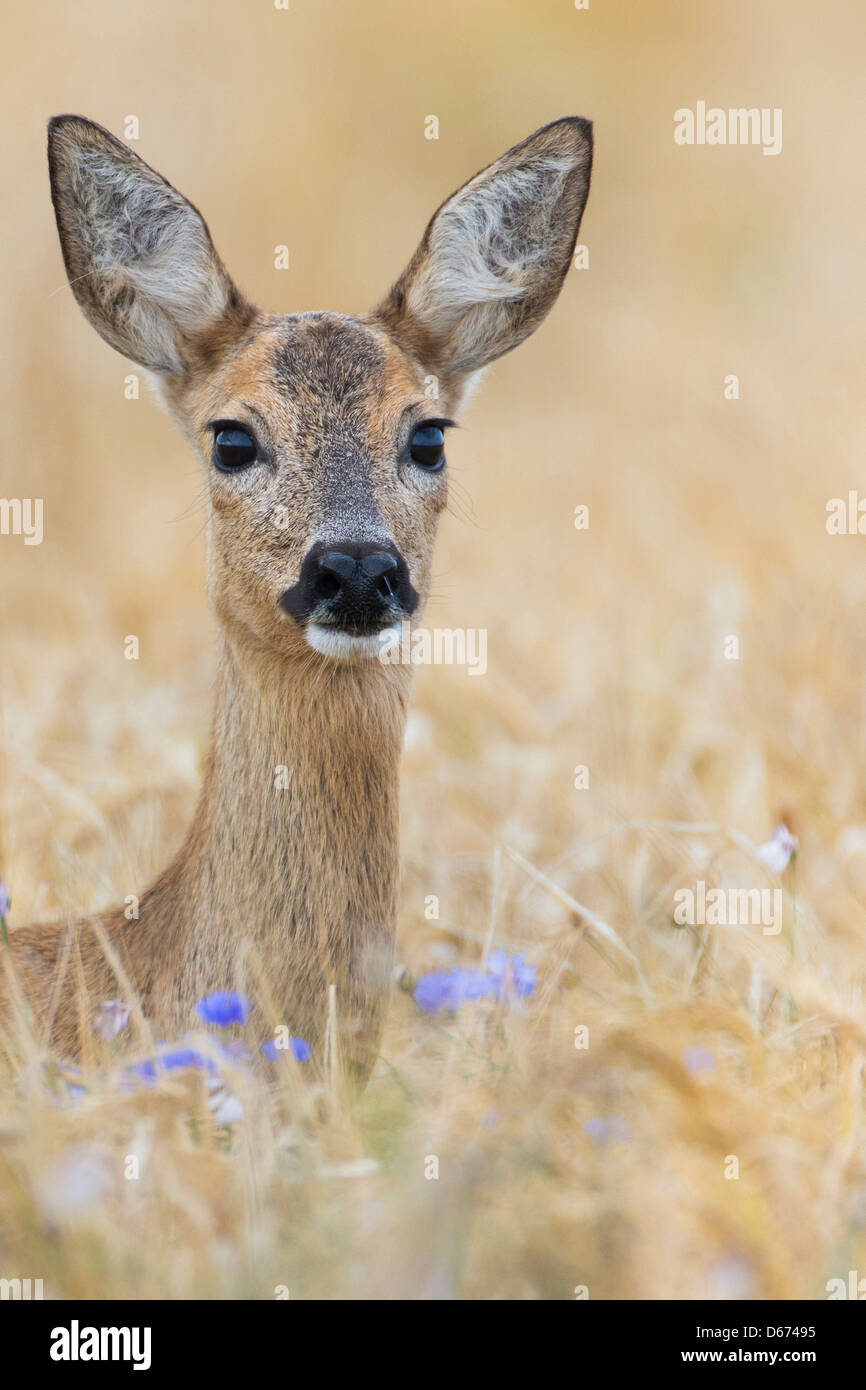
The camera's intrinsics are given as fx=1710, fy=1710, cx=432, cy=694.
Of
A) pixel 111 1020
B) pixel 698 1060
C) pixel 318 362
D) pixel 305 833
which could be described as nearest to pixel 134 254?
pixel 318 362

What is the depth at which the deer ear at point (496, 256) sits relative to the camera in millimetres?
4648

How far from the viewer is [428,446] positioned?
4441mm

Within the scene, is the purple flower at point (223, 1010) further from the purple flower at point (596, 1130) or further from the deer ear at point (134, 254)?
the deer ear at point (134, 254)

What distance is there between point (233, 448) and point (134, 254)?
0.76 meters

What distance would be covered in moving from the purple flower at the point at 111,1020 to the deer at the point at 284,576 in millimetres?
57

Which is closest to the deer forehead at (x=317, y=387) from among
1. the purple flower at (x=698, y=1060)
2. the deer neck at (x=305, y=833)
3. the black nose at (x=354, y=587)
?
the black nose at (x=354, y=587)

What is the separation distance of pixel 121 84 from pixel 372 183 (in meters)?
2.29

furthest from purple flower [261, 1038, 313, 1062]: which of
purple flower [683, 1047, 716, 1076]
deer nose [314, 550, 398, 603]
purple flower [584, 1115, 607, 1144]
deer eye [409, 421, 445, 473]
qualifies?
deer eye [409, 421, 445, 473]

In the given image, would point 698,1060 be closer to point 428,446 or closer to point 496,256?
point 428,446

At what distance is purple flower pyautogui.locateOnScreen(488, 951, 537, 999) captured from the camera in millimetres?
3920

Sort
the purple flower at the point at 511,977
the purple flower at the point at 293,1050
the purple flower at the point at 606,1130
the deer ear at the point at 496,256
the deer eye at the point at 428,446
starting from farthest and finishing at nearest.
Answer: the deer ear at the point at 496,256 < the deer eye at the point at 428,446 < the purple flower at the point at 511,977 < the purple flower at the point at 293,1050 < the purple flower at the point at 606,1130

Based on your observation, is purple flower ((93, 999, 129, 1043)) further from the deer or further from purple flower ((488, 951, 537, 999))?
purple flower ((488, 951, 537, 999))
